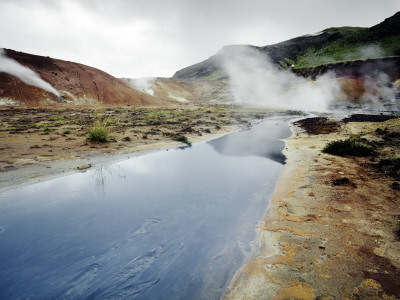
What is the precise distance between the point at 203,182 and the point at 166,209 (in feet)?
7.42

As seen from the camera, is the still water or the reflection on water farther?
the reflection on water

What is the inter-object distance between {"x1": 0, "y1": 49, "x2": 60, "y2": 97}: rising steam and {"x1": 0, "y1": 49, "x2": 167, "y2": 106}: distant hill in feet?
2.44

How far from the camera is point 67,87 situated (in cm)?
3909

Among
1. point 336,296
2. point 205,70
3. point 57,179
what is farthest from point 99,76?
point 205,70

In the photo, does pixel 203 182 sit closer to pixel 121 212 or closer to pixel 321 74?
pixel 121 212

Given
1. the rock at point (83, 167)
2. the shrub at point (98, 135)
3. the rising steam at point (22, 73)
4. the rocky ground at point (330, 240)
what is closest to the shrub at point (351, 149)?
the rocky ground at point (330, 240)

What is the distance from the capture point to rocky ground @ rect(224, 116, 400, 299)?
122 inches

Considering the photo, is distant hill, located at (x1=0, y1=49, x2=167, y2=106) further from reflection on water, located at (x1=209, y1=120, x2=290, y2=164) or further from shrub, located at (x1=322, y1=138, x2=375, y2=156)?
shrub, located at (x1=322, y1=138, x2=375, y2=156)

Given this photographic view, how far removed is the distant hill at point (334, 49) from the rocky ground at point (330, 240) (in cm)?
6224

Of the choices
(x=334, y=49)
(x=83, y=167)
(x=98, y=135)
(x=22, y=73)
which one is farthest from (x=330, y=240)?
(x=334, y=49)

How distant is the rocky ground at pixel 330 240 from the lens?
3.10 m

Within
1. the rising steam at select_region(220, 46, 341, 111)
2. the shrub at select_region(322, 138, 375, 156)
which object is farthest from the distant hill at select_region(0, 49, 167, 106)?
the shrub at select_region(322, 138, 375, 156)

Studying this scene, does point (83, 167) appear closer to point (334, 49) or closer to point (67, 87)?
point (67, 87)

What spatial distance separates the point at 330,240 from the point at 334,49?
97859 mm
